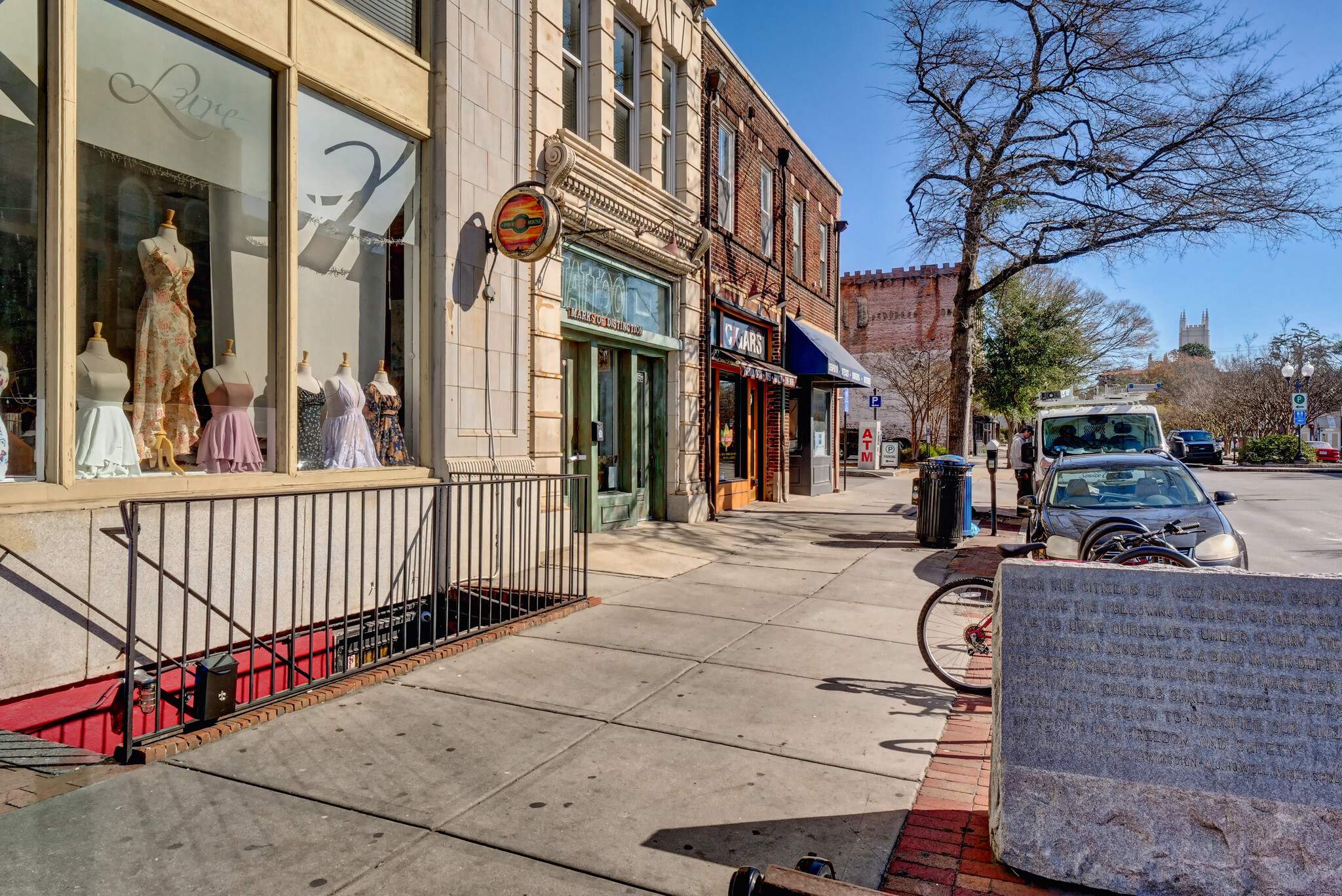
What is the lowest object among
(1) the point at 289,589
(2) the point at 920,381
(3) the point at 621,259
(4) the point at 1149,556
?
(1) the point at 289,589

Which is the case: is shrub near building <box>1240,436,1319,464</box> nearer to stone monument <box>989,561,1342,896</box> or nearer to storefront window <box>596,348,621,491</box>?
storefront window <box>596,348,621,491</box>

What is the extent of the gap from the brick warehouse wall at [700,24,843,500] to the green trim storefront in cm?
126

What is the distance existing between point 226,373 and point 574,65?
6473mm

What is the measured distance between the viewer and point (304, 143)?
6.63 meters

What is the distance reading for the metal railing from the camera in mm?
4266

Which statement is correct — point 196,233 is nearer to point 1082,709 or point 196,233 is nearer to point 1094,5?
point 1082,709

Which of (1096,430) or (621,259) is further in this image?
(1096,430)

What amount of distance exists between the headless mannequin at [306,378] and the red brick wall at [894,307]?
147ft

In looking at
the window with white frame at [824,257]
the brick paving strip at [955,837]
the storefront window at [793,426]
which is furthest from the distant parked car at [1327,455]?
the brick paving strip at [955,837]

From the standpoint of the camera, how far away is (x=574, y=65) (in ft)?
34.2

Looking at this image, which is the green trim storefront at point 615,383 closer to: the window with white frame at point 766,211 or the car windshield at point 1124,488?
the window with white frame at point 766,211

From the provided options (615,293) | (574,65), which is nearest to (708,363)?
(615,293)

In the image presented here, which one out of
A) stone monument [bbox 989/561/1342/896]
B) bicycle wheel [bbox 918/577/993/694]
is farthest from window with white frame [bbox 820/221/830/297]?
stone monument [bbox 989/561/1342/896]

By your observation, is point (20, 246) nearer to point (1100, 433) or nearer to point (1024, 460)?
point (1100, 433)
